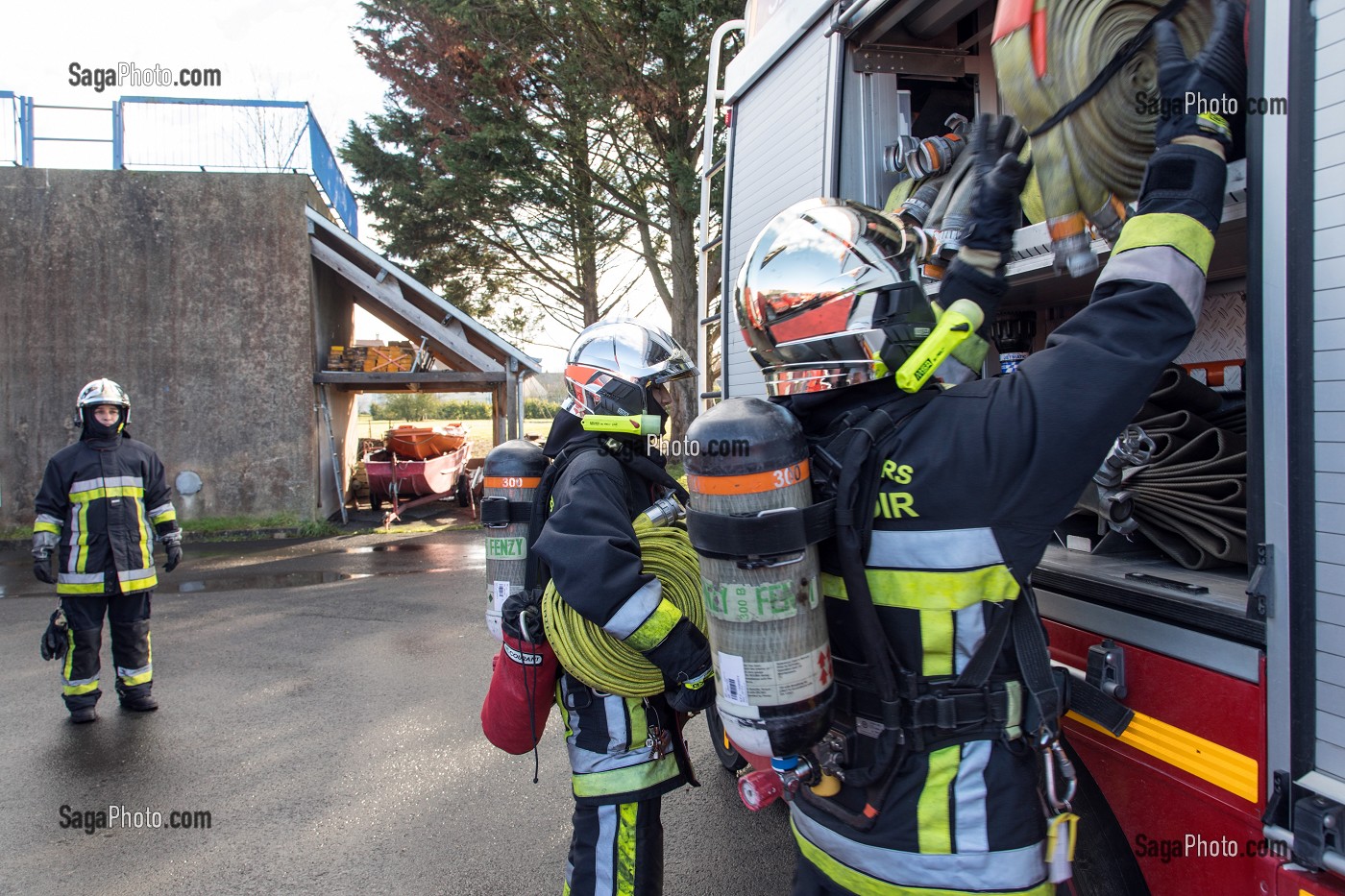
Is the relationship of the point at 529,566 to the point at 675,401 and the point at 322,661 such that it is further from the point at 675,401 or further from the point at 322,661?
the point at 675,401

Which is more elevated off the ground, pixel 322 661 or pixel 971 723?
pixel 971 723

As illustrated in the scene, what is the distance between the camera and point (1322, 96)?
140 cm

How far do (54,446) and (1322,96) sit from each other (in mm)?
14020

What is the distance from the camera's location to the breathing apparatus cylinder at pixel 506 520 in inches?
104

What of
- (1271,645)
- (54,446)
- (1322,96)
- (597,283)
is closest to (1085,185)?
(1322,96)

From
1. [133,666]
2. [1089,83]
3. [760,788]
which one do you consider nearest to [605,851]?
[760,788]

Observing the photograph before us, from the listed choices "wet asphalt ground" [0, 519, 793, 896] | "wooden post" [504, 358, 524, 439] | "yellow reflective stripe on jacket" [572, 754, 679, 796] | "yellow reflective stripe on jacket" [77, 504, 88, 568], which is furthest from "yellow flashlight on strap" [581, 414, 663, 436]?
"wooden post" [504, 358, 524, 439]

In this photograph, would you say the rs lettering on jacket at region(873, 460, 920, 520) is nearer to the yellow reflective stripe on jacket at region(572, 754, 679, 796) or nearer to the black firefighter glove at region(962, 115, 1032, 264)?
the black firefighter glove at region(962, 115, 1032, 264)

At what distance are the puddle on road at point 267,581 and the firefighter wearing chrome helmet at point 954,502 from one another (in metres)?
8.03

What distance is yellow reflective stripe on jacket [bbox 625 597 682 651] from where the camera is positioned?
6.78 ft

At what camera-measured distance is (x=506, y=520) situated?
8.73ft

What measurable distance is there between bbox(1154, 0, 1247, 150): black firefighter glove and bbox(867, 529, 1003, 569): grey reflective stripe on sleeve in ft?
2.63

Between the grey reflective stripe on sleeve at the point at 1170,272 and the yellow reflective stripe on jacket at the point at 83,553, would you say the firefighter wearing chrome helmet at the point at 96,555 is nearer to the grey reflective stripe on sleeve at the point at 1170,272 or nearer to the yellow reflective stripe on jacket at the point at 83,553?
the yellow reflective stripe on jacket at the point at 83,553

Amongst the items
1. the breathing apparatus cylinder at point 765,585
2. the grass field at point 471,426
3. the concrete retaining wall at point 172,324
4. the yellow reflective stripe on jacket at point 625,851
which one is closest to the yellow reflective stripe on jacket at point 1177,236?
the breathing apparatus cylinder at point 765,585
